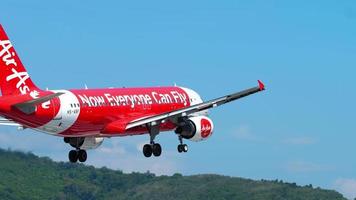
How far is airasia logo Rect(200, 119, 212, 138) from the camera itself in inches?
4218

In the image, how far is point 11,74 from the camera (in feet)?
315

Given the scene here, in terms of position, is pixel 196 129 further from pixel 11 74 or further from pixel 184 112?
pixel 11 74

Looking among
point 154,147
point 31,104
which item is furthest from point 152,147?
point 31,104

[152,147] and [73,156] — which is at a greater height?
[152,147]

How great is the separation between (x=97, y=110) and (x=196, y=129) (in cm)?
1093

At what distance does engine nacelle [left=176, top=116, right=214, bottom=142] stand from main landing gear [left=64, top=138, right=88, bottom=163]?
32.0ft

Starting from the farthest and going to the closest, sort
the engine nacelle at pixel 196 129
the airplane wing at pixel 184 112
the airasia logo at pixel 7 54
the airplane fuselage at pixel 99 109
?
1. the engine nacelle at pixel 196 129
2. the airplane wing at pixel 184 112
3. the airplane fuselage at pixel 99 109
4. the airasia logo at pixel 7 54

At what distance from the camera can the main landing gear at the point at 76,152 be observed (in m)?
107

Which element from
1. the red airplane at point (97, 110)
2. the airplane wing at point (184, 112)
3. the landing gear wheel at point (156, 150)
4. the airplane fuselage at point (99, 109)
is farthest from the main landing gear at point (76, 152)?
the landing gear wheel at point (156, 150)

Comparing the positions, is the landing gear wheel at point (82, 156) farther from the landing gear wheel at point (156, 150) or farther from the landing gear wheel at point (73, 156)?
the landing gear wheel at point (156, 150)

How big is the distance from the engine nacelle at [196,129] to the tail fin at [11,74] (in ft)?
56.5

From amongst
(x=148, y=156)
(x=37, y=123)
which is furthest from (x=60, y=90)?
(x=148, y=156)

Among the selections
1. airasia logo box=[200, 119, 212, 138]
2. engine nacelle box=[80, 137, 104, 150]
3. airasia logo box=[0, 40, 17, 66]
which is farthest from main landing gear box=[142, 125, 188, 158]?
airasia logo box=[0, 40, 17, 66]

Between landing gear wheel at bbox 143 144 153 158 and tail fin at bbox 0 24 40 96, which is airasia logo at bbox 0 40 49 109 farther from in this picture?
landing gear wheel at bbox 143 144 153 158
